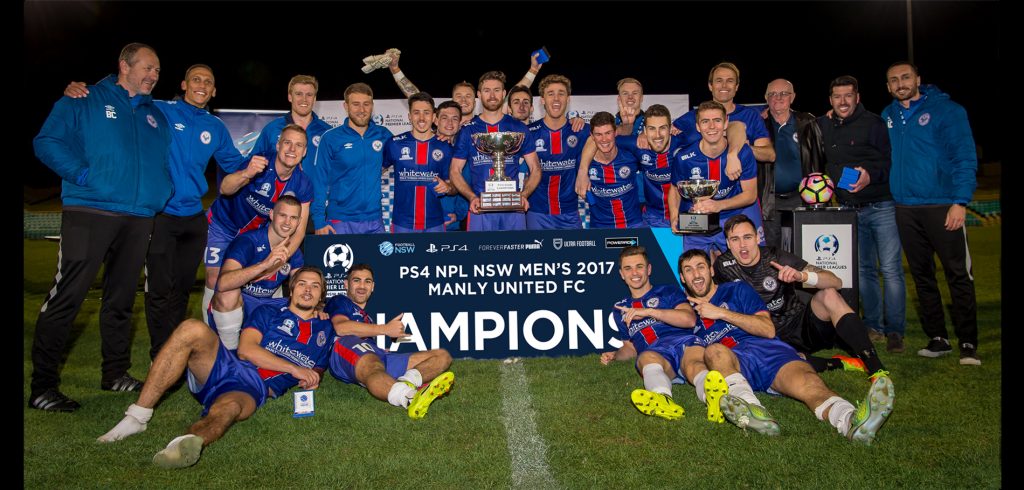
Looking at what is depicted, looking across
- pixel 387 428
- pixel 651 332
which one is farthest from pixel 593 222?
pixel 387 428

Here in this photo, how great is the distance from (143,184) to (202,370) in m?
1.68

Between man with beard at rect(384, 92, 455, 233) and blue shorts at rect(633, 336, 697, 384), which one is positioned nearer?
blue shorts at rect(633, 336, 697, 384)

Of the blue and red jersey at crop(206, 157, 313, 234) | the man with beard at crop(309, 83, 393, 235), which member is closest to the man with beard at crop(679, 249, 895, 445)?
the man with beard at crop(309, 83, 393, 235)

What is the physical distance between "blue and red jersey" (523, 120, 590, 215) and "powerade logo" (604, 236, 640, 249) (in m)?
1.07

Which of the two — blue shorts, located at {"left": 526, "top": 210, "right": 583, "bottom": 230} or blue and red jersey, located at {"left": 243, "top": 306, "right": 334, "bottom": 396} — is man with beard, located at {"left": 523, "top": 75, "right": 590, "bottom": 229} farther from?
blue and red jersey, located at {"left": 243, "top": 306, "right": 334, "bottom": 396}

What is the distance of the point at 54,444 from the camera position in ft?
13.3

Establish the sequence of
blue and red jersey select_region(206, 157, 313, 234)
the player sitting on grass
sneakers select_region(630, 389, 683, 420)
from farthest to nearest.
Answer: blue and red jersey select_region(206, 157, 313, 234) < the player sitting on grass < sneakers select_region(630, 389, 683, 420)

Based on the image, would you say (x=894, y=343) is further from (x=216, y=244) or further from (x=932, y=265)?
(x=216, y=244)

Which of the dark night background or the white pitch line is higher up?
the dark night background

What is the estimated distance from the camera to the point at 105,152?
5.02m

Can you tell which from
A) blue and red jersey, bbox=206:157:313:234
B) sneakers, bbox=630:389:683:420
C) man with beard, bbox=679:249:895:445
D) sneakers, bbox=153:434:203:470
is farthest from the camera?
blue and red jersey, bbox=206:157:313:234

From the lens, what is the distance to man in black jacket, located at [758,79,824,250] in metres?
6.56

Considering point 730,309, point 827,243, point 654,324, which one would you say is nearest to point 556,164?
point 654,324

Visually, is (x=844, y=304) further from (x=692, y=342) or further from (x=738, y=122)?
(x=738, y=122)
